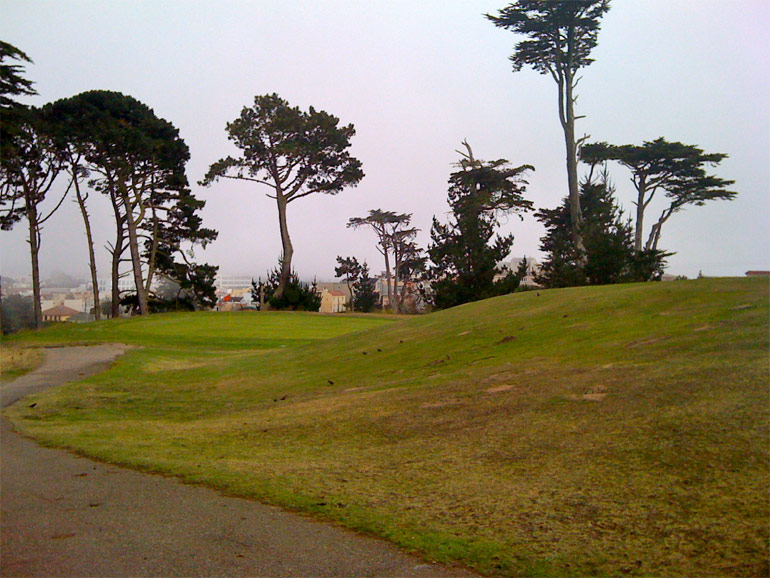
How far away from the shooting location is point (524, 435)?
20.3 ft

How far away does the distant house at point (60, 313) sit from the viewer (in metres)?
52.2

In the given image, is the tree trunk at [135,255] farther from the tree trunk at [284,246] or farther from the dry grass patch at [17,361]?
the dry grass patch at [17,361]

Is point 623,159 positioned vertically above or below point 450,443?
above

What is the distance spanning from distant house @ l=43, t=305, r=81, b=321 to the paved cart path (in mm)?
50027

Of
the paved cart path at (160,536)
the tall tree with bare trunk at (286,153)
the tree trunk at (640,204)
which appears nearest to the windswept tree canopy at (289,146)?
the tall tree with bare trunk at (286,153)

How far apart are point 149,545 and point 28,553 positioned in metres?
0.73

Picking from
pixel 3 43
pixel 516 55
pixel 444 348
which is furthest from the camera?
pixel 516 55

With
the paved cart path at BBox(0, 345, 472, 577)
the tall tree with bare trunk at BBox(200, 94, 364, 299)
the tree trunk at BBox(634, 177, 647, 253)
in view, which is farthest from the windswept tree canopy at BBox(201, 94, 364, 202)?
the paved cart path at BBox(0, 345, 472, 577)

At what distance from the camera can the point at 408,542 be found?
4.36 meters

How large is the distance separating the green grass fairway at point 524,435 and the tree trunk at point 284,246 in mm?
35363

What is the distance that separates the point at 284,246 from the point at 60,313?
19.5 metres

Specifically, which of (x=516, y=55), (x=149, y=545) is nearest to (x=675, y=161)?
(x=516, y=55)

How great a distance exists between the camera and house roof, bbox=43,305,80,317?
52403 mm

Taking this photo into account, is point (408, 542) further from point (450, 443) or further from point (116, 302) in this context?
point (116, 302)
